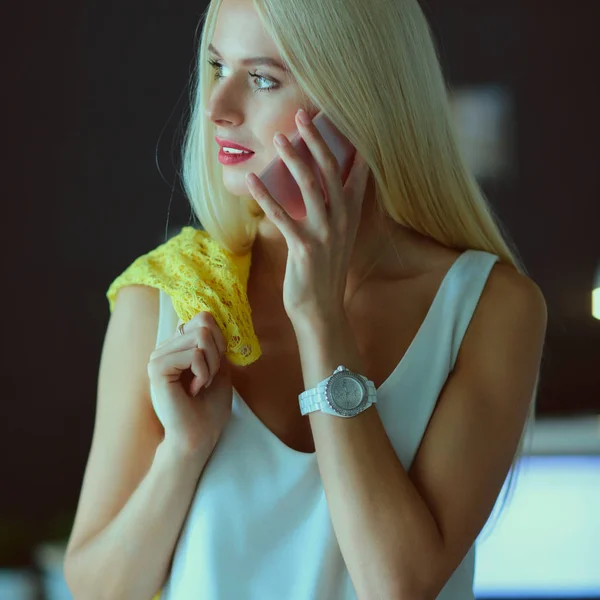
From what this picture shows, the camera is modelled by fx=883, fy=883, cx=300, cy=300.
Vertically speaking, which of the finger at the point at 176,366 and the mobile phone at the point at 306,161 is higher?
the mobile phone at the point at 306,161

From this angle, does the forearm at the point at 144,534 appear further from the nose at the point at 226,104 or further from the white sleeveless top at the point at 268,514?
the nose at the point at 226,104

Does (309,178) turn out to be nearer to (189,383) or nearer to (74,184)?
(189,383)

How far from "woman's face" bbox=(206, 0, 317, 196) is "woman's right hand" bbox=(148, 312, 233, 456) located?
0.23 metres

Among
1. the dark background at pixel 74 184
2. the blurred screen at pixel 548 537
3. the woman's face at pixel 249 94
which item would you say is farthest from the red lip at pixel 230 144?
the blurred screen at pixel 548 537

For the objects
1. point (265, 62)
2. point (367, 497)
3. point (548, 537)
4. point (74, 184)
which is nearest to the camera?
point (367, 497)

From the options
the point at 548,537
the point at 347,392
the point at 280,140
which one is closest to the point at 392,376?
the point at 347,392

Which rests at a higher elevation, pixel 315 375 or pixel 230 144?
pixel 230 144

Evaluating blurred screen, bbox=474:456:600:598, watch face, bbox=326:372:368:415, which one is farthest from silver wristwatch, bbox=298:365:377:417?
blurred screen, bbox=474:456:600:598

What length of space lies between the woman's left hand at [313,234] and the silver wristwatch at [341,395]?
84 millimetres

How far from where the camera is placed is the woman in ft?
3.74

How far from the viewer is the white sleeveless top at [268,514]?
117 centimetres

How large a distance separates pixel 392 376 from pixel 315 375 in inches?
6.1

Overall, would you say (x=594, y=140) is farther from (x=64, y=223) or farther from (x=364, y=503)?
(x=364, y=503)

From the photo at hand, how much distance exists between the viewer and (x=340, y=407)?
1.13m
